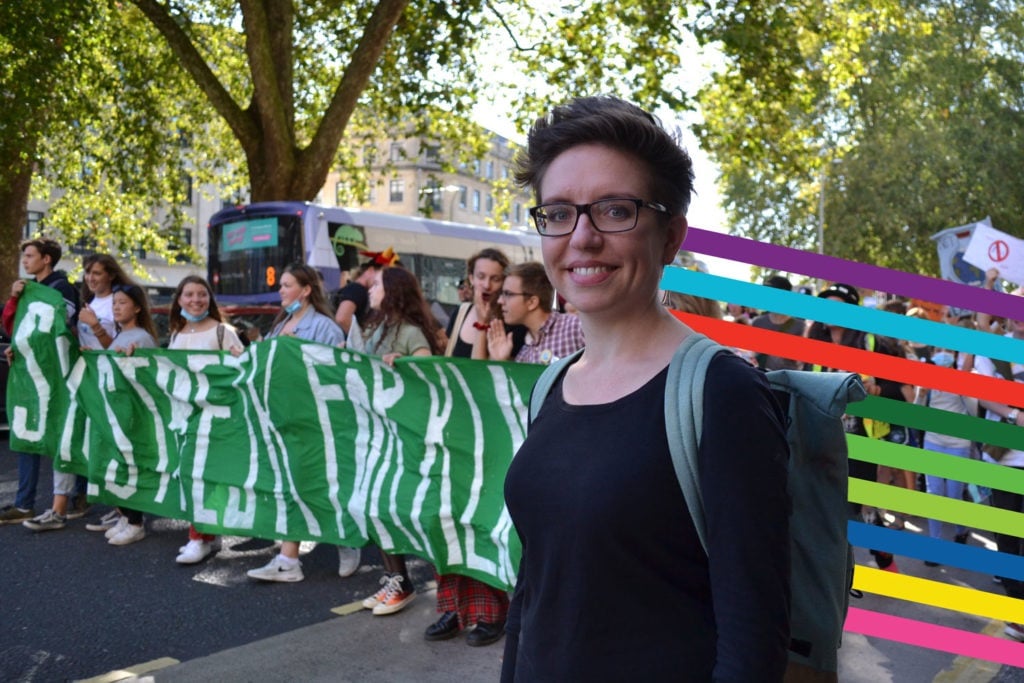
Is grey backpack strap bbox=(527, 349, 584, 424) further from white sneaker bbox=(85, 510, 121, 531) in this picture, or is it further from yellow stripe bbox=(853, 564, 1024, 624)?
white sneaker bbox=(85, 510, 121, 531)

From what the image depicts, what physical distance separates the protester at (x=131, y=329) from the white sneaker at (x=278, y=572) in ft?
4.50

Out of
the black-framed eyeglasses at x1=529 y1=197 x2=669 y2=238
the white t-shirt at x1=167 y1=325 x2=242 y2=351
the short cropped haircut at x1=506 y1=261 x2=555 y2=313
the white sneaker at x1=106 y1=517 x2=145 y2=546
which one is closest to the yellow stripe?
the black-framed eyeglasses at x1=529 y1=197 x2=669 y2=238

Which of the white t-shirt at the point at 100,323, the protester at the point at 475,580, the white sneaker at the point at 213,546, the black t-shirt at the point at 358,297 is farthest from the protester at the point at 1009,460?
the white t-shirt at the point at 100,323

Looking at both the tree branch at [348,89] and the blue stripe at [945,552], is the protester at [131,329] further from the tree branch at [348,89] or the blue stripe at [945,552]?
the tree branch at [348,89]

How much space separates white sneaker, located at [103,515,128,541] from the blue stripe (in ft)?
18.7

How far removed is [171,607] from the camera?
18.2ft

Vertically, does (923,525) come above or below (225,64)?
below

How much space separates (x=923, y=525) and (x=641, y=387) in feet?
25.8

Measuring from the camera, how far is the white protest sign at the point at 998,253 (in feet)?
22.2

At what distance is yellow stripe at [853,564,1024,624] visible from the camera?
2711 millimetres

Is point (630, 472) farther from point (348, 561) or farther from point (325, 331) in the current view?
point (325, 331)

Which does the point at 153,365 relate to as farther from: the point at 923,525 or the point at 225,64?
the point at 225,64

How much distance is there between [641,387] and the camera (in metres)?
1.57

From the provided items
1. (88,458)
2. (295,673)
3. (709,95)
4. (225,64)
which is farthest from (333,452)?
(225,64)
